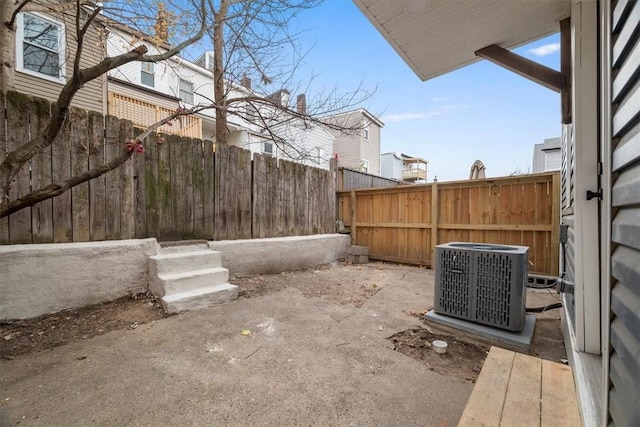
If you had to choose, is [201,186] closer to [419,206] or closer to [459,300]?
[459,300]

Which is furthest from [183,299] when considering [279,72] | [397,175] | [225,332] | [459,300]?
[397,175]

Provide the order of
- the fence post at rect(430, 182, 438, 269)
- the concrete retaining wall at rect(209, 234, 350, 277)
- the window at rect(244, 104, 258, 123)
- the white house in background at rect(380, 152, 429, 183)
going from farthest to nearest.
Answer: the white house in background at rect(380, 152, 429, 183)
the fence post at rect(430, 182, 438, 269)
the window at rect(244, 104, 258, 123)
the concrete retaining wall at rect(209, 234, 350, 277)

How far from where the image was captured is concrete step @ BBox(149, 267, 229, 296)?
3.04 metres

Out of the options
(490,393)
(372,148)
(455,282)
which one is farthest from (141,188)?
(372,148)

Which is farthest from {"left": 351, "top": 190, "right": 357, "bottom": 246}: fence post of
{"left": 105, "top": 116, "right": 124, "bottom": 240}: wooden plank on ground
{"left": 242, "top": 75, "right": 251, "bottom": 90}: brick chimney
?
{"left": 105, "top": 116, "right": 124, "bottom": 240}: wooden plank on ground

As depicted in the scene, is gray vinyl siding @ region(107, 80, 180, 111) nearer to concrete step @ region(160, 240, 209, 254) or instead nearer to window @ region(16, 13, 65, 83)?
window @ region(16, 13, 65, 83)

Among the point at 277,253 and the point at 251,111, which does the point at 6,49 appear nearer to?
the point at 251,111

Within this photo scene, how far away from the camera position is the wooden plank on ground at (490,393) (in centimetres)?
112

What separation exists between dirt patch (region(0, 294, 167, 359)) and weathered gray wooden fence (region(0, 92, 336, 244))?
84 cm

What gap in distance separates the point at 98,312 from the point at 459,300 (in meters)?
3.77

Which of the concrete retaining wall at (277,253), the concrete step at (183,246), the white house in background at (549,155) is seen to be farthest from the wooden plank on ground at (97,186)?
the white house in background at (549,155)

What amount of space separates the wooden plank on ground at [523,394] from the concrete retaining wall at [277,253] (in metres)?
3.70

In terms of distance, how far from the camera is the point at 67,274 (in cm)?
279

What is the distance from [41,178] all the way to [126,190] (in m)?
0.76
